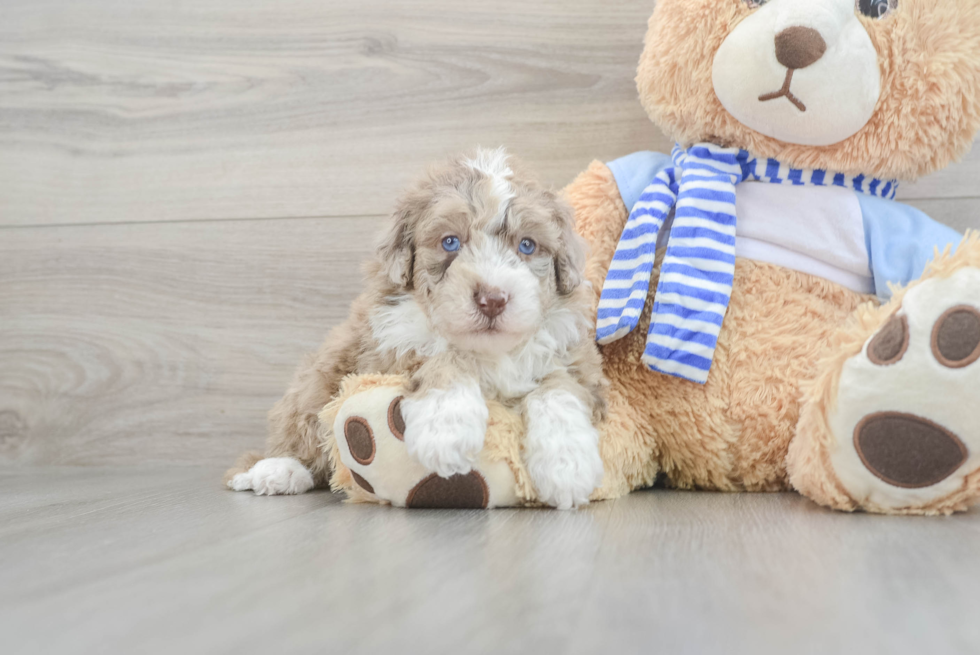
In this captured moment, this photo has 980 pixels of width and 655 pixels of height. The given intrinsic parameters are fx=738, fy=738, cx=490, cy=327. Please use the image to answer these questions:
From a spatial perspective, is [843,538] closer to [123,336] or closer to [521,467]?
[521,467]

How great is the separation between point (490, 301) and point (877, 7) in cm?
81

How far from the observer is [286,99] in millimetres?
1808

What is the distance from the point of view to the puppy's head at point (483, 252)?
3.44 feet

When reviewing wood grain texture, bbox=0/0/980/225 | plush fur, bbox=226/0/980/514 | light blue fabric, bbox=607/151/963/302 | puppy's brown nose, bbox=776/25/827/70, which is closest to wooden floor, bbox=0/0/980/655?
wood grain texture, bbox=0/0/980/225

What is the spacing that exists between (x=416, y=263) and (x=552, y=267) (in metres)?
0.21

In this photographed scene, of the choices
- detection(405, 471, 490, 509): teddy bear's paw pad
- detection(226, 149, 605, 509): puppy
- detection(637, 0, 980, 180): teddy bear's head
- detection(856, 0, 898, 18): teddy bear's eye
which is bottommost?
detection(405, 471, 490, 509): teddy bear's paw pad

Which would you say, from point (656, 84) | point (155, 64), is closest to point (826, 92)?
point (656, 84)

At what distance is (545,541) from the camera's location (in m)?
0.83

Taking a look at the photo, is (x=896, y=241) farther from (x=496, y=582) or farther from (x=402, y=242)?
(x=496, y=582)

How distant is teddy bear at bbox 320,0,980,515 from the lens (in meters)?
1.06

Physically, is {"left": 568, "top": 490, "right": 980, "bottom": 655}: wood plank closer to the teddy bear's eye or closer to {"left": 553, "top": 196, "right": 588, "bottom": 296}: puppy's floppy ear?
{"left": 553, "top": 196, "right": 588, "bottom": 296}: puppy's floppy ear

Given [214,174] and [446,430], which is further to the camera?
[214,174]

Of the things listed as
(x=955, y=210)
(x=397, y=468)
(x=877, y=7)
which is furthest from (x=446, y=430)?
(x=955, y=210)

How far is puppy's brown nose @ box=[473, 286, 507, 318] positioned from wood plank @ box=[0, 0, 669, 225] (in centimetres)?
70
